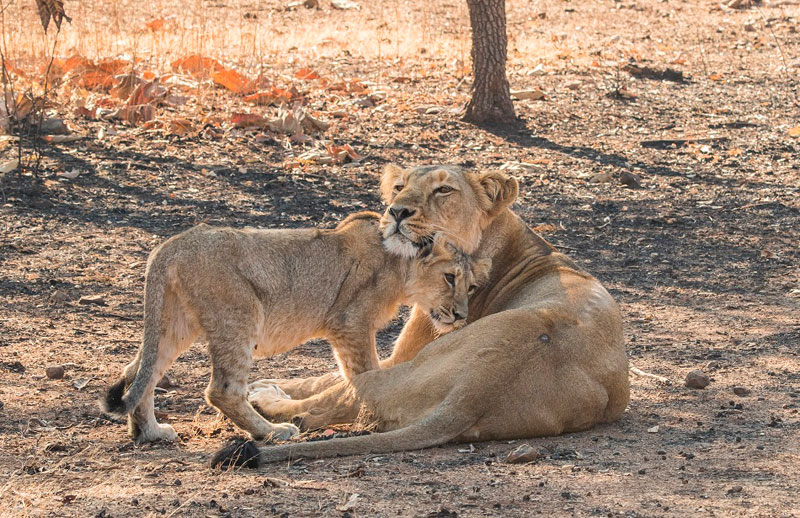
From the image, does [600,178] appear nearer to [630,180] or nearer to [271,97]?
[630,180]

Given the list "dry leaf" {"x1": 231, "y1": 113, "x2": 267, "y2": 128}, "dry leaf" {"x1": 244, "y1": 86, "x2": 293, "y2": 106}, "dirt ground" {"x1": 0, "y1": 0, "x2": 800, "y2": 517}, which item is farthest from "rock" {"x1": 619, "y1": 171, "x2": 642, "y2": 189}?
"dry leaf" {"x1": 244, "y1": 86, "x2": 293, "y2": 106}

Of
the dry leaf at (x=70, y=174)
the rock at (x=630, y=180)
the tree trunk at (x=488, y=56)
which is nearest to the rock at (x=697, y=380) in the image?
the rock at (x=630, y=180)

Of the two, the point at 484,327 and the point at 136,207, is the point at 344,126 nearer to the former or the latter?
the point at 136,207

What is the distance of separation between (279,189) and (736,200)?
468cm

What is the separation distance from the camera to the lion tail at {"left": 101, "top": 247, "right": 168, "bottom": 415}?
4.98 meters

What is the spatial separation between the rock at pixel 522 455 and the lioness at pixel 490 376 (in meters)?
0.24

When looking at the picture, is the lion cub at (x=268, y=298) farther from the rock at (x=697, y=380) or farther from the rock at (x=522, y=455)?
the rock at (x=697, y=380)

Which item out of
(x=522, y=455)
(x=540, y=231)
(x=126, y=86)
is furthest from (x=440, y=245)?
(x=126, y=86)

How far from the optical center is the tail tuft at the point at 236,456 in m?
4.70

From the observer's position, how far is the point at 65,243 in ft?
29.5

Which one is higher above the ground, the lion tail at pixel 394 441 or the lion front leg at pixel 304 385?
the lion tail at pixel 394 441

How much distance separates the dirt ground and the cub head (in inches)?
43.1

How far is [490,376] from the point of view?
5027 mm

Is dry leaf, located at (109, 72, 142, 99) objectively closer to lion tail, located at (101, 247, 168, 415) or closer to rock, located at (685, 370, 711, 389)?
lion tail, located at (101, 247, 168, 415)
